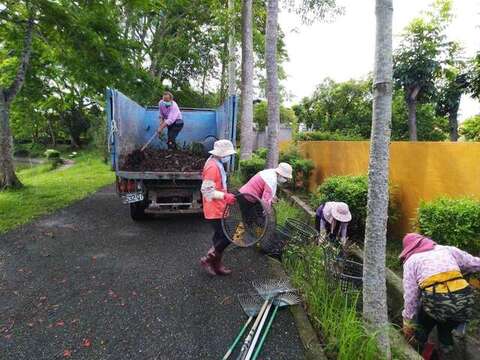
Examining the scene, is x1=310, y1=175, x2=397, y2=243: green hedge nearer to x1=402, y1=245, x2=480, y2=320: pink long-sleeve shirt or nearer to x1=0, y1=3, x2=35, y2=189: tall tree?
x1=402, y1=245, x2=480, y2=320: pink long-sleeve shirt

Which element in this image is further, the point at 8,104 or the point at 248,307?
the point at 8,104

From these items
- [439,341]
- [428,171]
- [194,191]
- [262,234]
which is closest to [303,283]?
[262,234]

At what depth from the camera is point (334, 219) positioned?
4254 mm

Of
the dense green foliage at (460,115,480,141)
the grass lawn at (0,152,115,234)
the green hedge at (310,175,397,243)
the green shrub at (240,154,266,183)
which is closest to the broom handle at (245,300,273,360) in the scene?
the green hedge at (310,175,397,243)

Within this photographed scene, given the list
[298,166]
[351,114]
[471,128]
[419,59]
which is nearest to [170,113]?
[298,166]

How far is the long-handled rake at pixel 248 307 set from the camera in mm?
2602

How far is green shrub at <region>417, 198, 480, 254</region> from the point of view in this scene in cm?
329

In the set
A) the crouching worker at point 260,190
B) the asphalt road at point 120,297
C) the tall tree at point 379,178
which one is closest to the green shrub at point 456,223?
the tall tree at point 379,178

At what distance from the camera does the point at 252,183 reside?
4.00m

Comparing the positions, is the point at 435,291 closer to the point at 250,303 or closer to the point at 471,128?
the point at 250,303

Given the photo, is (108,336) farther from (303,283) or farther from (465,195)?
(465,195)

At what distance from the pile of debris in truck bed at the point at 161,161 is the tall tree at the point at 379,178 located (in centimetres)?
384

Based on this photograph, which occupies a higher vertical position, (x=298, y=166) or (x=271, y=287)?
(x=298, y=166)

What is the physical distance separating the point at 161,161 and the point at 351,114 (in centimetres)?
1362
